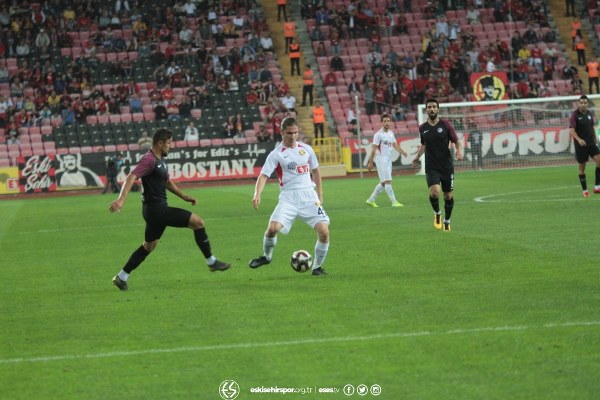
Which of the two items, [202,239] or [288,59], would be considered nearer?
[202,239]

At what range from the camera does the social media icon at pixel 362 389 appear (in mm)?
7473

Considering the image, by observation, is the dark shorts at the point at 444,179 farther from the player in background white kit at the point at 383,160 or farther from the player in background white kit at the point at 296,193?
the player in background white kit at the point at 383,160

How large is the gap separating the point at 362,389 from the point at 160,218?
6.18m

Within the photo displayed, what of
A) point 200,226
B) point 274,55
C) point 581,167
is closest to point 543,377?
point 200,226

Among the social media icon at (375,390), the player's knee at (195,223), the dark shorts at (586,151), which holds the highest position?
the player's knee at (195,223)

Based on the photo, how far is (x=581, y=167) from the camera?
25609 mm

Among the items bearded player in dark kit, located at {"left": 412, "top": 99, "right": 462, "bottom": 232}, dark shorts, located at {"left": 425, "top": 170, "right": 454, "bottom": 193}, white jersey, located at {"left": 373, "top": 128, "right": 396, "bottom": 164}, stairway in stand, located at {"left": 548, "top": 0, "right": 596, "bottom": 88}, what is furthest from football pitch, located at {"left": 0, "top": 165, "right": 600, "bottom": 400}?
stairway in stand, located at {"left": 548, "top": 0, "right": 596, "bottom": 88}

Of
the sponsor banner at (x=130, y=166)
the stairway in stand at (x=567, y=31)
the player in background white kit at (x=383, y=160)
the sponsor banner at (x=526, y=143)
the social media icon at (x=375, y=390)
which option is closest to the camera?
the social media icon at (x=375, y=390)

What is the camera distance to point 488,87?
46.7 m

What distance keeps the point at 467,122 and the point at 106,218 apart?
20113 mm

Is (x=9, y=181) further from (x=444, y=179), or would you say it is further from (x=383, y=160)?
(x=444, y=179)

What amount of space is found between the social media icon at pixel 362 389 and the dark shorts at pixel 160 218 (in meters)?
6.00

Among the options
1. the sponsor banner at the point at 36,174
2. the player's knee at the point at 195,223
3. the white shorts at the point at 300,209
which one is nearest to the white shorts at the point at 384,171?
the white shorts at the point at 300,209
